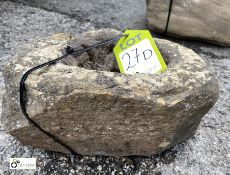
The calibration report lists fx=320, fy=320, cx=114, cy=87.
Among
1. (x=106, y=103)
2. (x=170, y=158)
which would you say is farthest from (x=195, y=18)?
(x=106, y=103)

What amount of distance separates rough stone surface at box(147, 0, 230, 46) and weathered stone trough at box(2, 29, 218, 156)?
2.32 ft

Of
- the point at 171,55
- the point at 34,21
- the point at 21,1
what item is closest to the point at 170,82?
the point at 171,55

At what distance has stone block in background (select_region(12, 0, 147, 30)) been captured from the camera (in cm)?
212

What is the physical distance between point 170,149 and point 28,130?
550 mm

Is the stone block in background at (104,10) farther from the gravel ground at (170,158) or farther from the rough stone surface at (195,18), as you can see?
the gravel ground at (170,158)

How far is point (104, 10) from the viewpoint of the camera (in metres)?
2.25

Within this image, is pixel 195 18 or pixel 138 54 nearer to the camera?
pixel 138 54

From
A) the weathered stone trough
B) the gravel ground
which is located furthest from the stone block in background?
the weathered stone trough

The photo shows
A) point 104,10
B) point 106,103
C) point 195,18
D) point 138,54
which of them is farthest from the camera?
point 104,10

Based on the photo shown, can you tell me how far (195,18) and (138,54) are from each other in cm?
77

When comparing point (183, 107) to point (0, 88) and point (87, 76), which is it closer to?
point (87, 76)

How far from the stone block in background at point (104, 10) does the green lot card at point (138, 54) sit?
873mm

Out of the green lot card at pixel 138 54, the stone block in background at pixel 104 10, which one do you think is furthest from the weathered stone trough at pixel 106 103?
the stone block in background at pixel 104 10

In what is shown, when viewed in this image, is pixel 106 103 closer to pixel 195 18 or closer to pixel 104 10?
pixel 195 18
